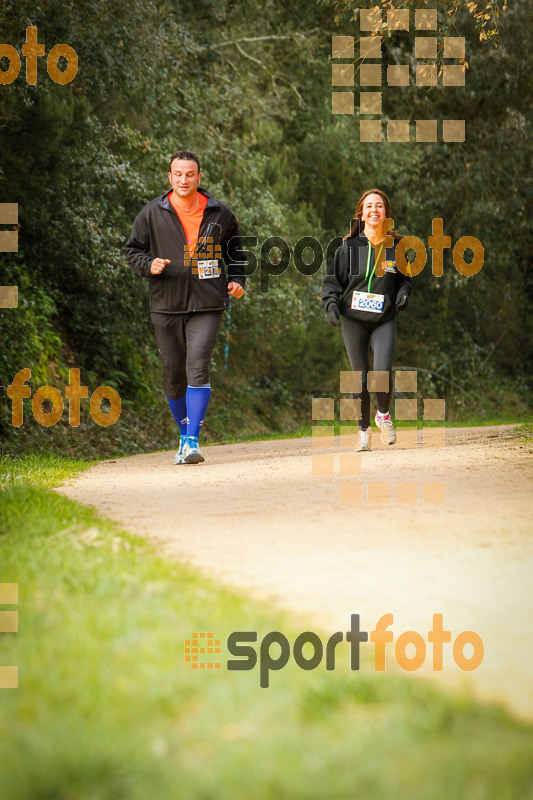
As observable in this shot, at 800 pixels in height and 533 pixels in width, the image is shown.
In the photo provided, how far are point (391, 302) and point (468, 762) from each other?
7.42m

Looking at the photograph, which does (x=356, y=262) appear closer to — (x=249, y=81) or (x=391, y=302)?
(x=391, y=302)

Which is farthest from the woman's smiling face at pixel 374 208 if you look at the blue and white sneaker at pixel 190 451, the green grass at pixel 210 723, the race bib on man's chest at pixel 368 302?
the green grass at pixel 210 723

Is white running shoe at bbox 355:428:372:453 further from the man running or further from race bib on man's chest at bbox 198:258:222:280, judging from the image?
race bib on man's chest at bbox 198:258:222:280

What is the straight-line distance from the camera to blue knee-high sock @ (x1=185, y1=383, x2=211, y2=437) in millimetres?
9008

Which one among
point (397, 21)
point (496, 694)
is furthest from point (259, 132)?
point (496, 694)

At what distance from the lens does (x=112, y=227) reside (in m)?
14.3

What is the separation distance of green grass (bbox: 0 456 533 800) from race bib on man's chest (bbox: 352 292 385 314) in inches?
241

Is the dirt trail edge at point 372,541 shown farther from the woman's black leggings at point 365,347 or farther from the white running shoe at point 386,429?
the white running shoe at point 386,429

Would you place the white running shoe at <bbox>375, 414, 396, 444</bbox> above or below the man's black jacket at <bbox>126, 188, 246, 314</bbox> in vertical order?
below

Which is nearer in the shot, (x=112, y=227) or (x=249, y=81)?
(x=112, y=227)

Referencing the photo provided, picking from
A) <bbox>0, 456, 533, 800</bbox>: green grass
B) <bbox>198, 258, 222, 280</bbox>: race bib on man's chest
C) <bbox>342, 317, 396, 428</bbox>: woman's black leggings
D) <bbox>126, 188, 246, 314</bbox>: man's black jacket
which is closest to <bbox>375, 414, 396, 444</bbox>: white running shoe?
<bbox>342, 317, 396, 428</bbox>: woman's black leggings

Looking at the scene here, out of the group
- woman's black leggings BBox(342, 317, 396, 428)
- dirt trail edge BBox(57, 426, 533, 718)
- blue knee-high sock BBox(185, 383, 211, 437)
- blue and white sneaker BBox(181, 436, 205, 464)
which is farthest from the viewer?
woman's black leggings BBox(342, 317, 396, 428)

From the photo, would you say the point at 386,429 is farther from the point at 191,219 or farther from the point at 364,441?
the point at 191,219

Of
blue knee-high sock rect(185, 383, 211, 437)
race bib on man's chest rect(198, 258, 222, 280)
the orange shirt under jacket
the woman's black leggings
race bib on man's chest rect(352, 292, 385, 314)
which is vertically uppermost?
the orange shirt under jacket
